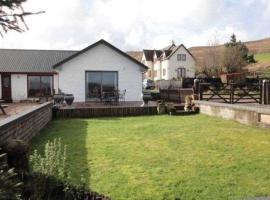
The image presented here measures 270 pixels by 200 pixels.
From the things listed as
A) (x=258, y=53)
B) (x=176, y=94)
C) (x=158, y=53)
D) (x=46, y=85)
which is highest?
(x=258, y=53)

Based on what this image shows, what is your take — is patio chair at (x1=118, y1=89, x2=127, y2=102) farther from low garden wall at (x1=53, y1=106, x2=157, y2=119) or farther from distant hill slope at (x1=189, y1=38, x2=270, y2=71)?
distant hill slope at (x1=189, y1=38, x2=270, y2=71)

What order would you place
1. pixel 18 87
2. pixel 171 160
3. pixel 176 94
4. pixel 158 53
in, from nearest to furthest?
pixel 171 160 → pixel 176 94 → pixel 18 87 → pixel 158 53

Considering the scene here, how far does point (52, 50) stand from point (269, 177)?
33086 mm

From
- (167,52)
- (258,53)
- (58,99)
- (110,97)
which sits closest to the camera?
(58,99)

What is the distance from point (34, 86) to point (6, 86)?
7.55 ft

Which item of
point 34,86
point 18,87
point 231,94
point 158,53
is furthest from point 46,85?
point 158,53

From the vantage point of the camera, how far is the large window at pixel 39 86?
32875 mm

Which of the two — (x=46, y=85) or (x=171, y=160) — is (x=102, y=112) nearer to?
(x=171, y=160)

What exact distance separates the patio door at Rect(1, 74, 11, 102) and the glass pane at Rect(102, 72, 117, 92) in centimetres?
919

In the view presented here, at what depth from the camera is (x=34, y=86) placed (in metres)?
33.1

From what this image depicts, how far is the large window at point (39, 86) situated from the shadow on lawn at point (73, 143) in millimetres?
16685

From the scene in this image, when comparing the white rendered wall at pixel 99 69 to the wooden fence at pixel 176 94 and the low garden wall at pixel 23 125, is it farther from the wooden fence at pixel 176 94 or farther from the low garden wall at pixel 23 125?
the low garden wall at pixel 23 125

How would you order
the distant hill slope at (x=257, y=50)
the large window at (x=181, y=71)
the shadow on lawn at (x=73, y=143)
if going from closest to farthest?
the shadow on lawn at (x=73, y=143) → the large window at (x=181, y=71) → the distant hill slope at (x=257, y=50)

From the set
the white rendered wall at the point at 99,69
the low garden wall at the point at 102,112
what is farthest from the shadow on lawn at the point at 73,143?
the white rendered wall at the point at 99,69
